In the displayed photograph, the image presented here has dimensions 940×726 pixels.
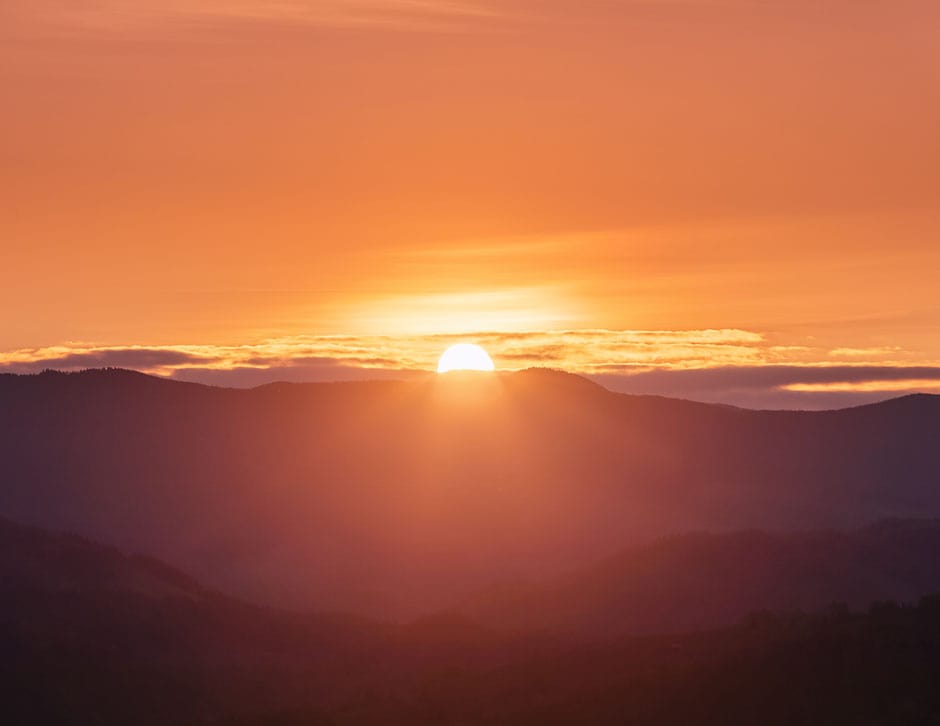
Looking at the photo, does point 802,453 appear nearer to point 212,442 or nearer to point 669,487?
point 669,487

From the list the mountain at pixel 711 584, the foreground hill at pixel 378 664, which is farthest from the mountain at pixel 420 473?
the foreground hill at pixel 378 664

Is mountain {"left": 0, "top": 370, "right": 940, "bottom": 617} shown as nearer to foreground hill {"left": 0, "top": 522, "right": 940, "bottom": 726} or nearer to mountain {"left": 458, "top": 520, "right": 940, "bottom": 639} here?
mountain {"left": 458, "top": 520, "right": 940, "bottom": 639}

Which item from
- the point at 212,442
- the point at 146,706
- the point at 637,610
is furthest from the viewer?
the point at 212,442

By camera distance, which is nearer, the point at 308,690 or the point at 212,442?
the point at 308,690

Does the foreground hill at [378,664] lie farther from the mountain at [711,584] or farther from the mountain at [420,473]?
the mountain at [420,473]

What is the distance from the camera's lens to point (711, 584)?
85.8m

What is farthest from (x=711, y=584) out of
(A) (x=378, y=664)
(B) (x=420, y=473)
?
(B) (x=420, y=473)

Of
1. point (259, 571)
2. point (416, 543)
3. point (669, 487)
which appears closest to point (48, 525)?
point (259, 571)

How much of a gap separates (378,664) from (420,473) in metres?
86.4

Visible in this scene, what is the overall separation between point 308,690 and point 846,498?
345 ft

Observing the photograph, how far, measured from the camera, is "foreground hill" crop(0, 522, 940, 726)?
43.4 m

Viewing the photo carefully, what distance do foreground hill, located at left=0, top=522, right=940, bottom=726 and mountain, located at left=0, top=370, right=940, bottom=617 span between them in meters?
37.6

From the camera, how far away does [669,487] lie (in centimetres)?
16212

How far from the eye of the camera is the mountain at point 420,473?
132 m
